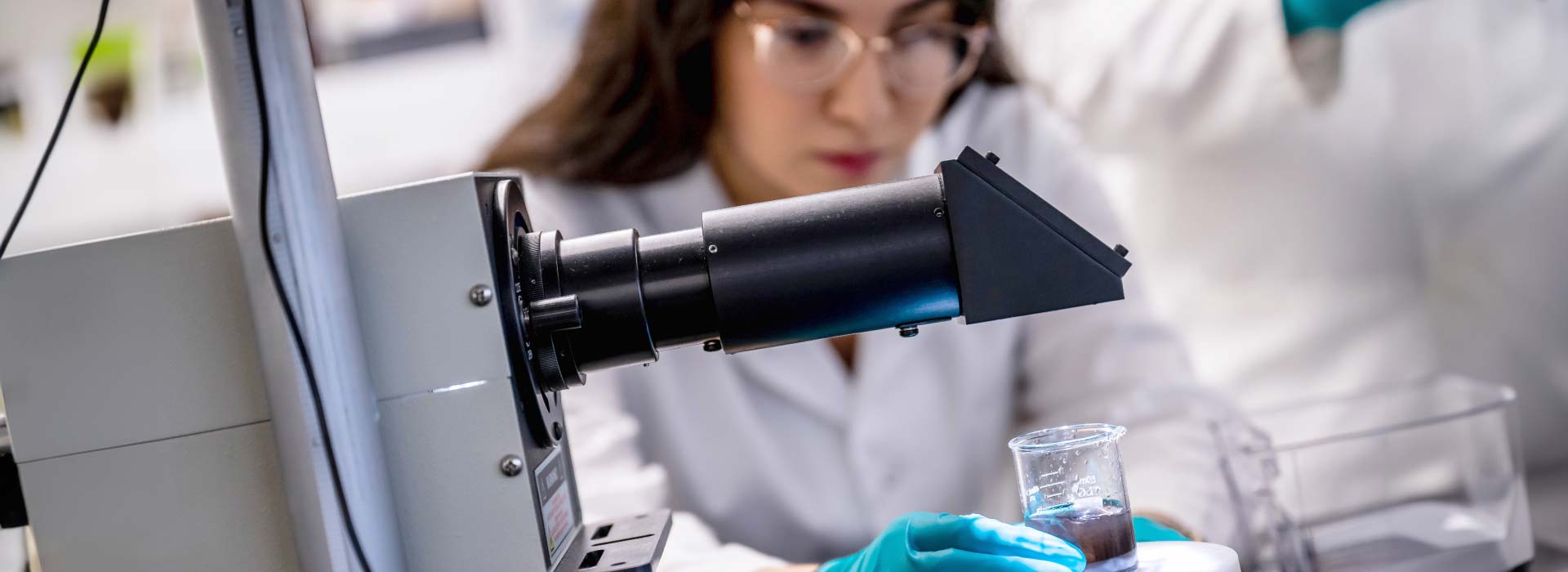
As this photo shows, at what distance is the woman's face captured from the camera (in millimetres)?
1274

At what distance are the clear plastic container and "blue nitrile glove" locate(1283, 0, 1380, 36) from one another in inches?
27.3

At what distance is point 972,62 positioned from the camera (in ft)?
4.62

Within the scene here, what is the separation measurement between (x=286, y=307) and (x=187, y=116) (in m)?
1.85

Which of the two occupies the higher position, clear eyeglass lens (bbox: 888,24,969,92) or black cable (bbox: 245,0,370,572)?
clear eyeglass lens (bbox: 888,24,969,92)

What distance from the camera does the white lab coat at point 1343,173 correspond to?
5.05 feet

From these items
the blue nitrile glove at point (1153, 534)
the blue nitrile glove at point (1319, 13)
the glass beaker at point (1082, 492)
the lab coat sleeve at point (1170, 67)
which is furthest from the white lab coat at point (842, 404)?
the glass beaker at point (1082, 492)

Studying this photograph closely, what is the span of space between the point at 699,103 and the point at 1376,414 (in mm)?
911

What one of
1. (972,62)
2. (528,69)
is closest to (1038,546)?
(972,62)

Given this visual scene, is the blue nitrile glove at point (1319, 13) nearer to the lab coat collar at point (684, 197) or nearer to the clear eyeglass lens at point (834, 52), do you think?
the clear eyeglass lens at point (834, 52)

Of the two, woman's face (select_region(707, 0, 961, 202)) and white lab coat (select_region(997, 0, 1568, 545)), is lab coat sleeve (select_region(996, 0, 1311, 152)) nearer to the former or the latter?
white lab coat (select_region(997, 0, 1568, 545))

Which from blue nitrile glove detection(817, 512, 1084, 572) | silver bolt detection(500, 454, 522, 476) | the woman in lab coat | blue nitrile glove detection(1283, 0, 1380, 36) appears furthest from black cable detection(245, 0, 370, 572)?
blue nitrile glove detection(1283, 0, 1380, 36)

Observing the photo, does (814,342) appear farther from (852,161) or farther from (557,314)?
(557,314)

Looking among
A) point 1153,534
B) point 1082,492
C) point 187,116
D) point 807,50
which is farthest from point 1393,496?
point 187,116

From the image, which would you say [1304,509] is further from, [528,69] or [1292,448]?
[528,69]
